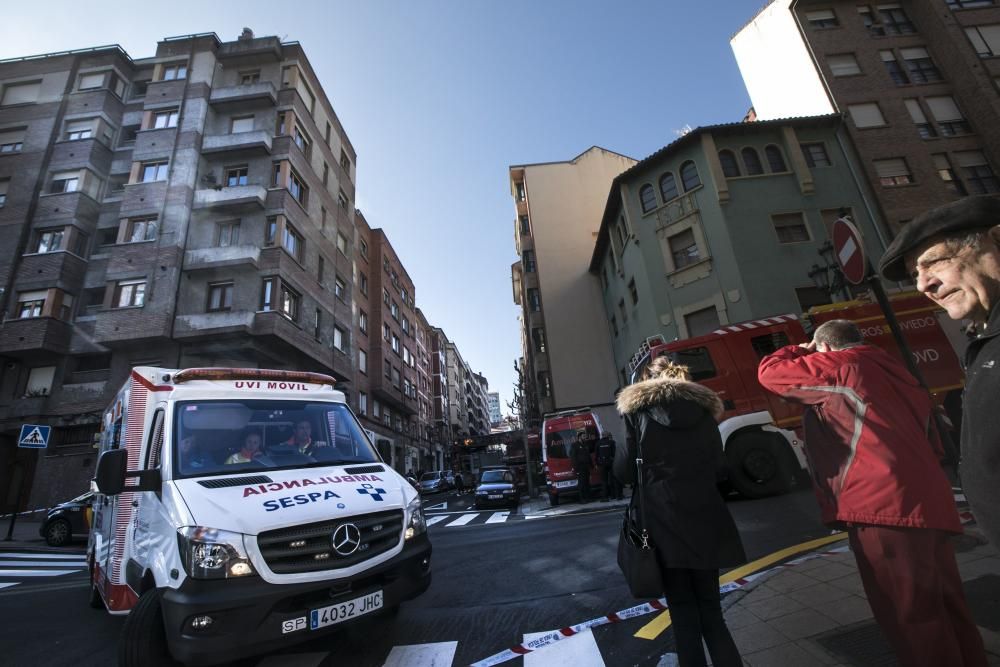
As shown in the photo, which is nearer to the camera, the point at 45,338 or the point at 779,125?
the point at 779,125

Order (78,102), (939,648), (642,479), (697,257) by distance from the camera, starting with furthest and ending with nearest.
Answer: (78,102)
(697,257)
(642,479)
(939,648)

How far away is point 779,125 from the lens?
696 inches

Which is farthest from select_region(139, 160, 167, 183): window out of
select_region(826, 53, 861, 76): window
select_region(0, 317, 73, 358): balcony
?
select_region(826, 53, 861, 76): window

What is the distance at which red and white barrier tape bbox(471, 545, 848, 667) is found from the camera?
10.6 feet

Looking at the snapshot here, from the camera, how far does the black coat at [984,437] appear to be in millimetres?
1208

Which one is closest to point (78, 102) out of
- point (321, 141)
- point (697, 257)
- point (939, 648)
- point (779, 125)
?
point (321, 141)

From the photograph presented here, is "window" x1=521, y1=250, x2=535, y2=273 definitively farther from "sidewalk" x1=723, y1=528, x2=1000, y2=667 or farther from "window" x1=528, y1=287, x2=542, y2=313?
"sidewalk" x1=723, y1=528, x2=1000, y2=667

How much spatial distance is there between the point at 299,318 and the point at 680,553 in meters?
21.7

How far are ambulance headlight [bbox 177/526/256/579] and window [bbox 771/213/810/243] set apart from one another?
61.6ft

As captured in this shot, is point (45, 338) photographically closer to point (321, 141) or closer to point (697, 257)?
point (321, 141)

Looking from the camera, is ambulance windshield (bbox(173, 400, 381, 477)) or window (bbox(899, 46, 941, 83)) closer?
ambulance windshield (bbox(173, 400, 381, 477))

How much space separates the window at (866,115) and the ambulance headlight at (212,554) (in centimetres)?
2554

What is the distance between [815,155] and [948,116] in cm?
770

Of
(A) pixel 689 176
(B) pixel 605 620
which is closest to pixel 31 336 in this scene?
(B) pixel 605 620
